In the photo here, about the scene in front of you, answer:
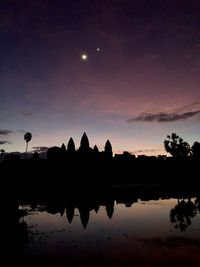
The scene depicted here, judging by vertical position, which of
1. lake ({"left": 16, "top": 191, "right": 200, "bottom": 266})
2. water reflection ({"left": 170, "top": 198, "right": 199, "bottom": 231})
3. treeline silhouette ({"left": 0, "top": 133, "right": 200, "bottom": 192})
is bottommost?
lake ({"left": 16, "top": 191, "right": 200, "bottom": 266})

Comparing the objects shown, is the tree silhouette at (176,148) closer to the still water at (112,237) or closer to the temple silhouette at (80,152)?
the temple silhouette at (80,152)

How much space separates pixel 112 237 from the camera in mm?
21078

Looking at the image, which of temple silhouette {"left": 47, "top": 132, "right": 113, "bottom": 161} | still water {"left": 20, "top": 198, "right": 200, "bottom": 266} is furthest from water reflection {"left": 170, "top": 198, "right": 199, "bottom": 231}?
temple silhouette {"left": 47, "top": 132, "right": 113, "bottom": 161}

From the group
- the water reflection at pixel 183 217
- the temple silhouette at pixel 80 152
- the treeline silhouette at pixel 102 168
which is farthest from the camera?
the temple silhouette at pixel 80 152

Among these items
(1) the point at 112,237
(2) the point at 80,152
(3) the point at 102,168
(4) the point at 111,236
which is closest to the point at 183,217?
(4) the point at 111,236

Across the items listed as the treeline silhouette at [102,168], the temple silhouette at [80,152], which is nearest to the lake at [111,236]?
the treeline silhouette at [102,168]

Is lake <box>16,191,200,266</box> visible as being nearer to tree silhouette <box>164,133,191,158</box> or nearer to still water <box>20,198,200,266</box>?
still water <box>20,198,200,266</box>

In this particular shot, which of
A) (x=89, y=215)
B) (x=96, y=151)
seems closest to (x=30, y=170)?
(x=96, y=151)

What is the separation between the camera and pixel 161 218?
94.2 ft

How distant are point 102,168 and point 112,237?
254 ft

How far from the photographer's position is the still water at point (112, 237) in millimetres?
15688

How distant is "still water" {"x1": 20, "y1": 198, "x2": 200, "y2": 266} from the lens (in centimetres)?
1569

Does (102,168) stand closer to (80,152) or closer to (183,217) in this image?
(80,152)

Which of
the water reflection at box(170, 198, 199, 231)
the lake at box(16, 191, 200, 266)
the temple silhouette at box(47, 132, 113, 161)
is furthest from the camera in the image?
the temple silhouette at box(47, 132, 113, 161)
